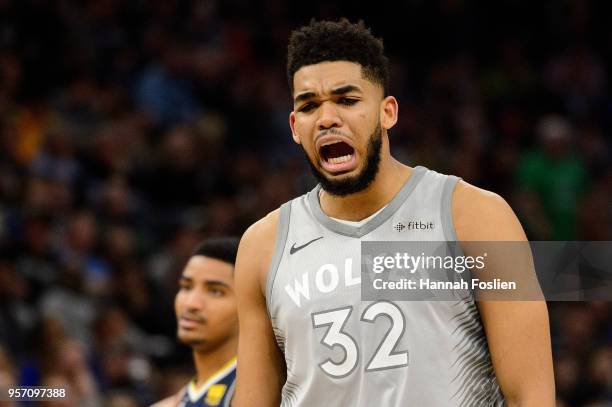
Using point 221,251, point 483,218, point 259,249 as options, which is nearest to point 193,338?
point 221,251

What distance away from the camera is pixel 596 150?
36.4 feet

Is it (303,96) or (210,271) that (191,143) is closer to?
(210,271)

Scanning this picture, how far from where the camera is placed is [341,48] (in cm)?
381

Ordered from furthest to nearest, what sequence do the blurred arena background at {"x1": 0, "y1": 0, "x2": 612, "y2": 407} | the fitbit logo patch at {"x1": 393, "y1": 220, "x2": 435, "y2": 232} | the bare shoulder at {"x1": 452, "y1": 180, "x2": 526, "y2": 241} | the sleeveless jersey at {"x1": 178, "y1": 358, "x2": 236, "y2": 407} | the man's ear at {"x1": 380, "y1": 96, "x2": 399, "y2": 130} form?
the blurred arena background at {"x1": 0, "y1": 0, "x2": 612, "y2": 407}
the sleeveless jersey at {"x1": 178, "y1": 358, "x2": 236, "y2": 407}
the man's ear at {"x1": 380, "y1": 96, "x2": 399, "y2": 130}
the fitbit logo patch at {"x1": 393, "y1": 220, "x2": 435, "y2": 232}
the bare shoulder at {"x1": 452, "y1": 180, "x2": 526, "y2": 241}

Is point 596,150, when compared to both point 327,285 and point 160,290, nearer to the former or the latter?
point 160,290

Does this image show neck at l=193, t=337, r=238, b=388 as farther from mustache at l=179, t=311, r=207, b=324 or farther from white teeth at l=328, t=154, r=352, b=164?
white teeth at l=328, t=154, r=352, b=164

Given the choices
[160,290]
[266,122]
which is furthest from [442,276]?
[266,122]

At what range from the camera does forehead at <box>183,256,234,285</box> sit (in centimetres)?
561

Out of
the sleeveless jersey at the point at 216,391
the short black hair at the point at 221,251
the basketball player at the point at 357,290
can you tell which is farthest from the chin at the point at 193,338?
the basketball player at the point at 357,290

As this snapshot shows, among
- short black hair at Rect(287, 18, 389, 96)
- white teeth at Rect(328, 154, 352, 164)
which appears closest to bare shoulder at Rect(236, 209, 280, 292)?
white teeth at Rect(328, 154, 352, 164)

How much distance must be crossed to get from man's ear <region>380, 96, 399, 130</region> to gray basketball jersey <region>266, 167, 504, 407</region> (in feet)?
0.63

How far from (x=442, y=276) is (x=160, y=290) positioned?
231 inches

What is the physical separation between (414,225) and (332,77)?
56 centimetres

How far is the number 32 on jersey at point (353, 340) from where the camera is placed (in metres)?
3.61
